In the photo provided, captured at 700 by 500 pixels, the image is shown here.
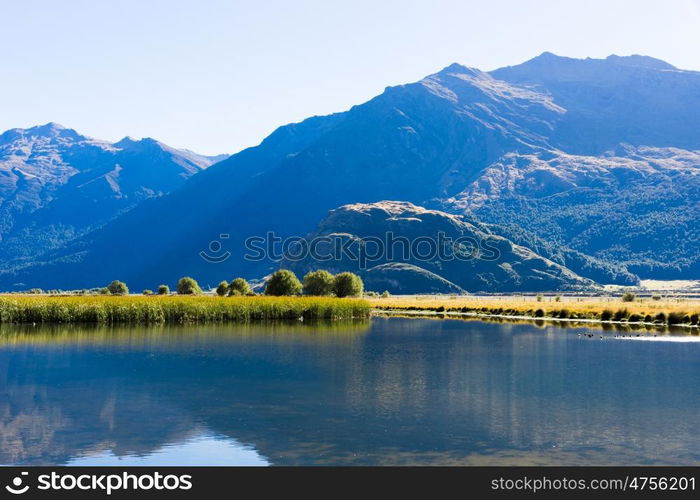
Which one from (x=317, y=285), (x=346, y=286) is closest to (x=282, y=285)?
(x=317, y=285)

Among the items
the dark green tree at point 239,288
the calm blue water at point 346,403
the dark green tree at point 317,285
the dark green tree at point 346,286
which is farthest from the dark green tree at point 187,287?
the calm blue water at point 346,403

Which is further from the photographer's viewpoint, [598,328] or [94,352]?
[598,328]

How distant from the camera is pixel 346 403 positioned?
3428cm

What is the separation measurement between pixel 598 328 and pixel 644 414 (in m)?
53.8

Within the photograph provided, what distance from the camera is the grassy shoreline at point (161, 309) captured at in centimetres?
8538

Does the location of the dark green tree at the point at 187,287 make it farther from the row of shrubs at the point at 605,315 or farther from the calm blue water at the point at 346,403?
the calm blue water at the point at 346,403

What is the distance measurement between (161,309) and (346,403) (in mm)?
59804

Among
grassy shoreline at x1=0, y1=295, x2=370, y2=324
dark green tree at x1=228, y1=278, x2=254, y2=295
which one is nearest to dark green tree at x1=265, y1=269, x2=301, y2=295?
dark green tree at x1=228, y1=278, x2=254, y2=295

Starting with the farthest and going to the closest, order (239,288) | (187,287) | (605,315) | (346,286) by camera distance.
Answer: (187,287) < (239,288) < (346,286) < (605,315)

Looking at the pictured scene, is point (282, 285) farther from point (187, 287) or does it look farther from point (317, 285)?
point (187, 287)

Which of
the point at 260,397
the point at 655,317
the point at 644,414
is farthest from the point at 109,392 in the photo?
the point at 655,317

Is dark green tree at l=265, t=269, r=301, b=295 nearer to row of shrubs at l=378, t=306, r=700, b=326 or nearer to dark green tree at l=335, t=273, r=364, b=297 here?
dark green tree at l=335, t=273, r=364, b=297

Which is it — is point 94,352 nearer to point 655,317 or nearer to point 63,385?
point 63,385
